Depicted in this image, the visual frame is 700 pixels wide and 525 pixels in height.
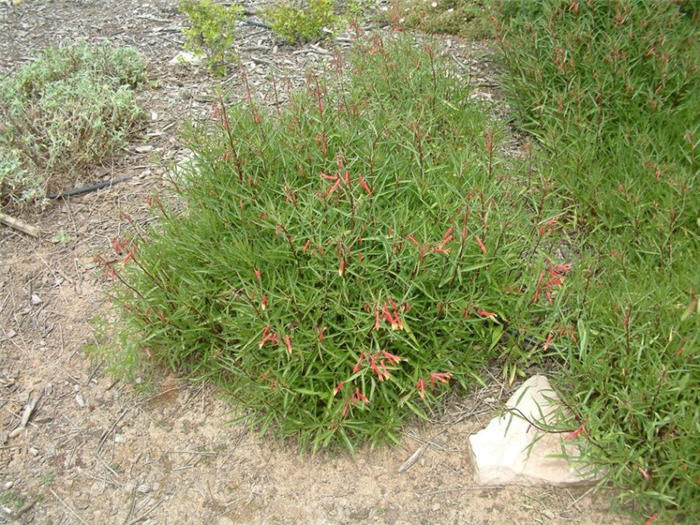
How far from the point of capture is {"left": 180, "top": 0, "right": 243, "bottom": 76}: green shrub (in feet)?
15.4

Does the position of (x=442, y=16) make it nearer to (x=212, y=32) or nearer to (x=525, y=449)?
(x=212, y=32)

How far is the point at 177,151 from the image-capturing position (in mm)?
4168

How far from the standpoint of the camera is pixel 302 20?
4969 mm

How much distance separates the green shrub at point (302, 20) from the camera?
16.3ft

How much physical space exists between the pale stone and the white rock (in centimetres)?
364

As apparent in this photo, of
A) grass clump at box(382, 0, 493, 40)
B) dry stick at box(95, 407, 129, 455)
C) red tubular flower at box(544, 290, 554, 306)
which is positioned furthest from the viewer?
grass clump at box(382, 0, 493, 40)

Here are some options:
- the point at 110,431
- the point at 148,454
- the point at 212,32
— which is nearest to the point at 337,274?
the point at 148,454

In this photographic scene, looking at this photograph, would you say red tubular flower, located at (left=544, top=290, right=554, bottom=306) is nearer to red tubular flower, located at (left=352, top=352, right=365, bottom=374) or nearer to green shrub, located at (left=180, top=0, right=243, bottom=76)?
red tubular flower, located at (left=352, top=352, right=365, bottom=374)

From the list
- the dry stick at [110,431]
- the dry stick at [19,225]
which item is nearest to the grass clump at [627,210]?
the dry stick at [110,431]

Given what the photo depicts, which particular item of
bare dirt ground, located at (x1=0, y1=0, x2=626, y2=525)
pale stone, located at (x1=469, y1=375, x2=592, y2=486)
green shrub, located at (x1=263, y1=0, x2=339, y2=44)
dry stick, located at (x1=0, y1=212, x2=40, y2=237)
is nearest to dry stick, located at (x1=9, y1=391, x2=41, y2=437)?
bare dirt ground, located at (x1=0, y1=0, x2=626, y2=525)

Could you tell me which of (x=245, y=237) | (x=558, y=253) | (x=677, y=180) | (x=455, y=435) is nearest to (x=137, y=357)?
(x=245, y=237)

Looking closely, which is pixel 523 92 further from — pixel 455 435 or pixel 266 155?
pixel 455 435

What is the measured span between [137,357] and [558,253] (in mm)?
2100

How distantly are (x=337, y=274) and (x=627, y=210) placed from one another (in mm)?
1529
